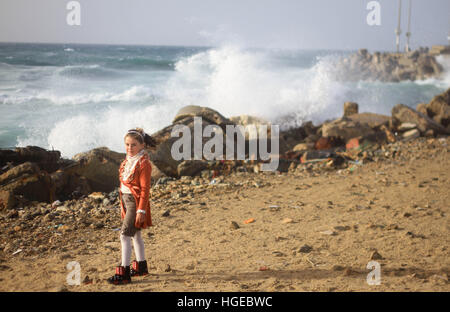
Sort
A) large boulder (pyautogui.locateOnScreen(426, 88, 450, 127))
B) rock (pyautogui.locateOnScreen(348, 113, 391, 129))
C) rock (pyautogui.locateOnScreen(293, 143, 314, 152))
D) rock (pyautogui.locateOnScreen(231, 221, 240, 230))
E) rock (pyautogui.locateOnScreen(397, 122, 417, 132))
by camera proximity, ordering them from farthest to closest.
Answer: large boulder (pyautogui.locateOnScreen(426, 88, 450, 127)) < rock (pyautogui.locateOnScreen(348, 113, 391, 129)) < rock (pyautogui.locateOnScreen(397, 122, 417, 132)) < rock (pyautogui.locateOnScreen(293, 143, 314, 152)) < rock (pyautogui.locateOnScreen(231, 221, 240, 230))

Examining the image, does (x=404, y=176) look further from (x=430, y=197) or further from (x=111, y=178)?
(x=111, y=178)

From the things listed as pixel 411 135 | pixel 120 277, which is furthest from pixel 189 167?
pixel 411 135

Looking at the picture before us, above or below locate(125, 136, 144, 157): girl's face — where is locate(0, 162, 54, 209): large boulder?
below

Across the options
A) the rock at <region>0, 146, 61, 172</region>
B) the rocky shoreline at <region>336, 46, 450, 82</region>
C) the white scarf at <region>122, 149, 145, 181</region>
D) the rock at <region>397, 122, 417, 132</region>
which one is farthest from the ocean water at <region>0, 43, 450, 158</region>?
the rocky shoreline at <region>336, 46, 450, 82</region>

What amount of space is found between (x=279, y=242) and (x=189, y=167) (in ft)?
11.2

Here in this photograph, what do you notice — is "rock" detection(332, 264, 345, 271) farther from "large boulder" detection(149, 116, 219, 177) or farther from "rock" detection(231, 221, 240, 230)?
"large boulder" detection(149, 116, 219, 177)

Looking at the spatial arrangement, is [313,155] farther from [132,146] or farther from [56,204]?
[132,146]

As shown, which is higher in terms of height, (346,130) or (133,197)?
(346,130)

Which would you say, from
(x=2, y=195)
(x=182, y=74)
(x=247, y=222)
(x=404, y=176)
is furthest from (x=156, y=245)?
(x=182, y=74)

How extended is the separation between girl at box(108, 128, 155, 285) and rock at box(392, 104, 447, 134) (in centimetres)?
917

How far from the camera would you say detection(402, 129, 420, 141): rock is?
9.61 meters

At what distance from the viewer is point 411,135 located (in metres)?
9.68

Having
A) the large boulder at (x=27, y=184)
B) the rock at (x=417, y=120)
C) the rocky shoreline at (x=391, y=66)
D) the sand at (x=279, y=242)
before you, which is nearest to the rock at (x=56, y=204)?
the large boulder at (x=27, y=184)

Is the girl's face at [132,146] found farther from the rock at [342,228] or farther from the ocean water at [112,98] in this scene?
the ocean water at [112,98]
